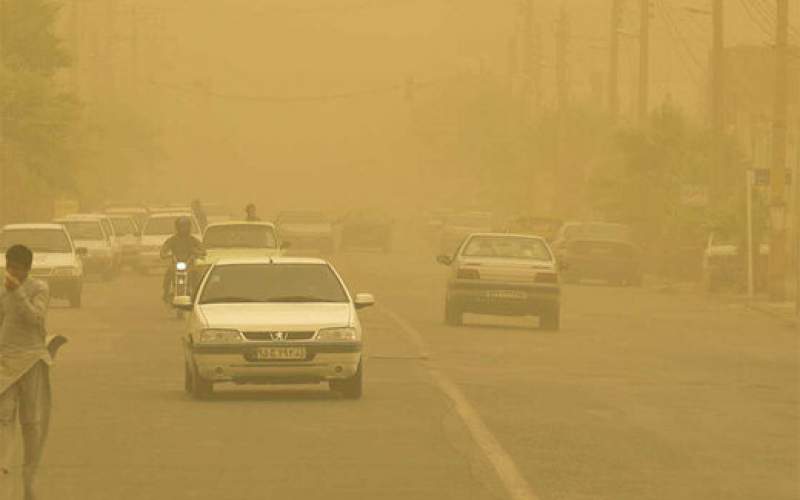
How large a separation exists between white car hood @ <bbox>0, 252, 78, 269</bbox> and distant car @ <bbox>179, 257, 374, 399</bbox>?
2083 centimetres

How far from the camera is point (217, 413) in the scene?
22156mm

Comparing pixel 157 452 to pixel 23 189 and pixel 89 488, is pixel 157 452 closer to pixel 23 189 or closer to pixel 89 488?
pixel 89 488

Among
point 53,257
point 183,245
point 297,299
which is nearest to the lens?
point 297,299

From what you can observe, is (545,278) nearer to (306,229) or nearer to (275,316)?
(275,316)

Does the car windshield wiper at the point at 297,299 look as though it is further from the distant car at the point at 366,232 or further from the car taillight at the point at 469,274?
the distant car at the point at 366,232

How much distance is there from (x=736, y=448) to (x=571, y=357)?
11980 millimetres

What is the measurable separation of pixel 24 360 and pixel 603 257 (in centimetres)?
4631

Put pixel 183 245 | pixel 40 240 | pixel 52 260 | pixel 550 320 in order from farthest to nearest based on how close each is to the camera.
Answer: pixel 40 240 < pixel 52 260 < pixel 183 245 < pixel 550 320

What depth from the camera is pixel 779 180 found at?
2052 inches

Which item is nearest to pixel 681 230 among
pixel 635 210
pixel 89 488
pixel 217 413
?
pixel 635 210

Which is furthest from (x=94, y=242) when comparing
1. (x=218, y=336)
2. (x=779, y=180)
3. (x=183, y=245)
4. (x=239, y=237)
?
(x=218, y=336)

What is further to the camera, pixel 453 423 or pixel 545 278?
pixel 545 278

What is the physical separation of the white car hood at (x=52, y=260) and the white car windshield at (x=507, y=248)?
917 cm

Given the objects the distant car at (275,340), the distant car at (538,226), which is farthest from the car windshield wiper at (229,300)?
the distant car at (538,226)
